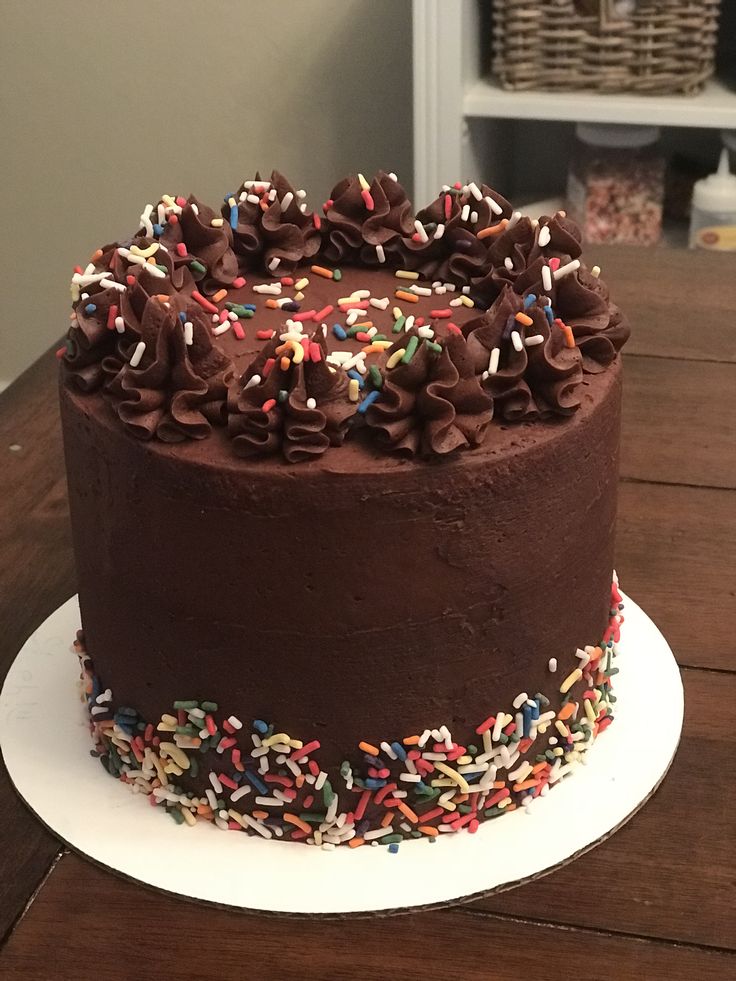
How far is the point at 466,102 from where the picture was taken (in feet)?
7.13

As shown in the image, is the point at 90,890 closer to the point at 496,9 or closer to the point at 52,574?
the point at 52,574

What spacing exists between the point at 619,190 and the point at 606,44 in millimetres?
271

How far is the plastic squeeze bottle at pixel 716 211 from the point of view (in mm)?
2168

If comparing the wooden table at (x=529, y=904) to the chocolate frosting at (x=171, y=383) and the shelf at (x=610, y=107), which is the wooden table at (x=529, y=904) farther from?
the shelf at (x=610, y=107)

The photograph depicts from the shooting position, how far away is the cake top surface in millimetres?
946

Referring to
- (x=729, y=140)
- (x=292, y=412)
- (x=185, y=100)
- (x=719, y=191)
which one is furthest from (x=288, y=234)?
(x=185, y=100)

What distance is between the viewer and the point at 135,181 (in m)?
2.74

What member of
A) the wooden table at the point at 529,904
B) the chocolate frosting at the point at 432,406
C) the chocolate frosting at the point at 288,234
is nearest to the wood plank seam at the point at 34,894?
the wooden table at the point at 529,904

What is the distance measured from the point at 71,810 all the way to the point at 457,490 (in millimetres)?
447

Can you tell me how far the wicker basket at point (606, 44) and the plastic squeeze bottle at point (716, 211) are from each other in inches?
6.1

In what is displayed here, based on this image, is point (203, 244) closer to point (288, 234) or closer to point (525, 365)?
point (288, 234)

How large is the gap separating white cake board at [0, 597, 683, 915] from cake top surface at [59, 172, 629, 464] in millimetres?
339

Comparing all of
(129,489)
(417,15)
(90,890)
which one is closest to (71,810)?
(90,890)

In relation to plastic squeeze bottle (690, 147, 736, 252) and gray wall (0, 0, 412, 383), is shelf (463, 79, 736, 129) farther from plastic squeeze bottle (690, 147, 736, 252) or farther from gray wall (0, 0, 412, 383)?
gray wall (0, 0, 412, 383)
